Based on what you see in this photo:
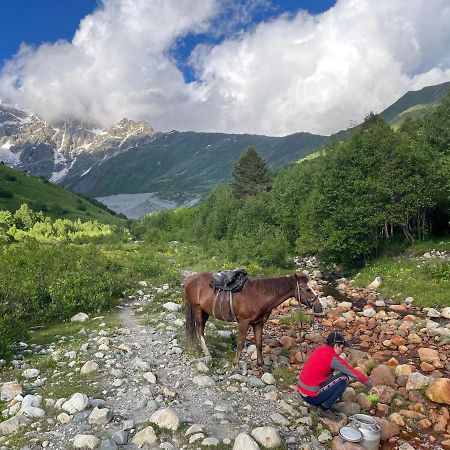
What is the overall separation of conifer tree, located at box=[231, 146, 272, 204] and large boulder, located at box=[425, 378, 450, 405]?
6956cm

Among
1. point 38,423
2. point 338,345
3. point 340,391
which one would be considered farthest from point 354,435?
point 38,423

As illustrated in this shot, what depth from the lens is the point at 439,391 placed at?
9.83m

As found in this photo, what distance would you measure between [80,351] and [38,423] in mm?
4176

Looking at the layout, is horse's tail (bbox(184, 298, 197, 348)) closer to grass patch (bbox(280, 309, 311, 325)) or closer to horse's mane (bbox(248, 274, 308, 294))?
horse's mane (bbox(248, 274, 308, 294))

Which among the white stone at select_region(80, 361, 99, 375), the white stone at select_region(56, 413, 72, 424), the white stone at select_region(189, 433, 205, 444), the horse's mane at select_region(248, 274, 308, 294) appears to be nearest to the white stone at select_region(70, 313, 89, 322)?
the white stone at select_region(80, 361, 99, 375)

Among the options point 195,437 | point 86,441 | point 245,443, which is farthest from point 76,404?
point 245,443

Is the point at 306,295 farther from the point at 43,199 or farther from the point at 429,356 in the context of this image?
the point at 43,199

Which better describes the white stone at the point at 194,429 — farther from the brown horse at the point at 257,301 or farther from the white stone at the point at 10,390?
the white stone at the point at 10,390

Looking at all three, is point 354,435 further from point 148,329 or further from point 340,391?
point 148,329

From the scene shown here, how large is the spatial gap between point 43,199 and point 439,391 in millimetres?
161260

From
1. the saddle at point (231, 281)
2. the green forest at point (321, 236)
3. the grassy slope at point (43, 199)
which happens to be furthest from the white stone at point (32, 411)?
the grassy slope at point (43, 199)

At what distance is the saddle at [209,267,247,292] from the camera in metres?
11.1

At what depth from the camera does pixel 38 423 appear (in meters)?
7.74

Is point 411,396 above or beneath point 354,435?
beneath
